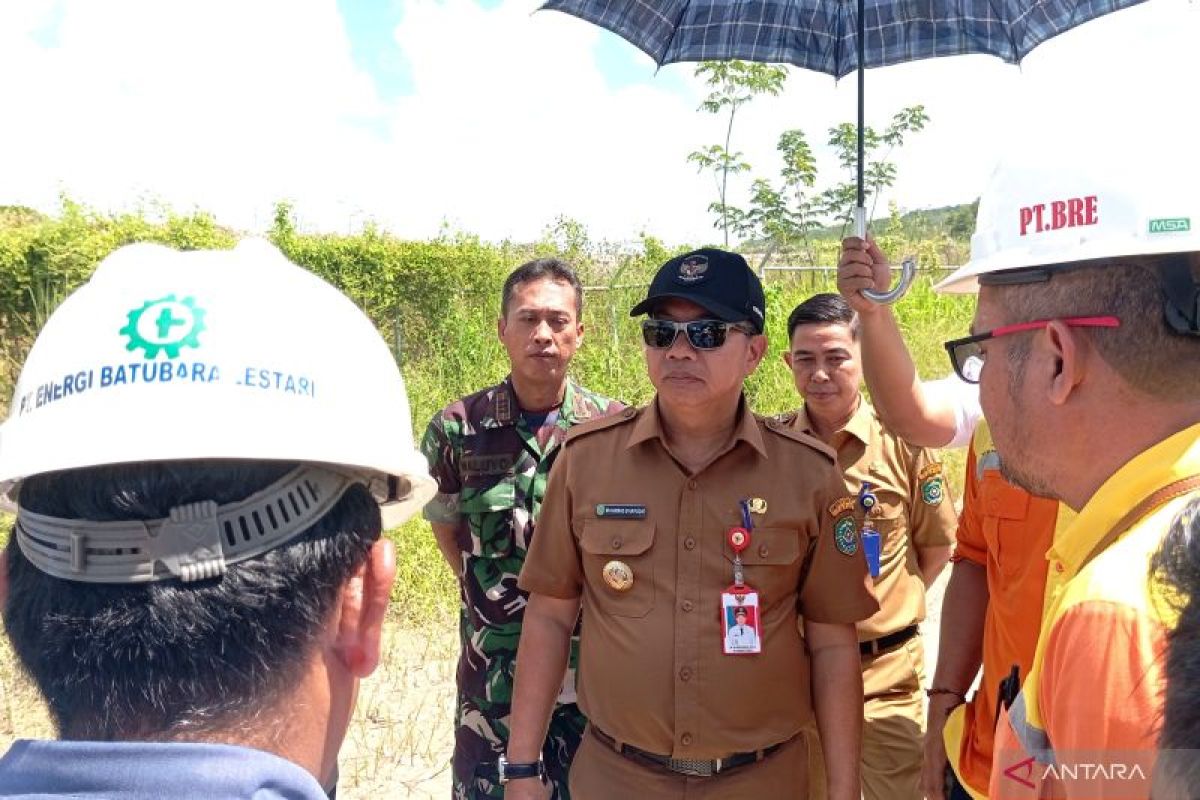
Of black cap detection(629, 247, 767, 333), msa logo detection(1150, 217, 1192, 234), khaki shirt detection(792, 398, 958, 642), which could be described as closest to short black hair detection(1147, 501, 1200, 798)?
msa logo detection(1150, 217, 1192, 234)

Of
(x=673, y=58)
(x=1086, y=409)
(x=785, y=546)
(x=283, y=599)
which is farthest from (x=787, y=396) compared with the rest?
(x=283, y=599)

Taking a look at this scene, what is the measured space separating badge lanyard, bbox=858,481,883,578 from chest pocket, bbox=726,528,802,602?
76 cm

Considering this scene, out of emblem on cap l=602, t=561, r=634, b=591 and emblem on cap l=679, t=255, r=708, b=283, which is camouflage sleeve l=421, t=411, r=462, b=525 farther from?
emblem on cap l=679, t=255, r=708, b=283

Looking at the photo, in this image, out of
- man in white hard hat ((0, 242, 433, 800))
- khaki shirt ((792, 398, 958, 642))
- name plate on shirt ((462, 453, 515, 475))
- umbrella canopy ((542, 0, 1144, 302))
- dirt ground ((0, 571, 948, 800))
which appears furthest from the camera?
dirt ground ((0, 571, 948, 800))

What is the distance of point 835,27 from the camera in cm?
286

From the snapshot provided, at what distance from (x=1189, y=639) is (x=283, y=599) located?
84cm

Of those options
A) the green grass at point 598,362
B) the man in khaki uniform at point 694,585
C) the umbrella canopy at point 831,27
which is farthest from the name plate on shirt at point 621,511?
the green grass at point 598,362

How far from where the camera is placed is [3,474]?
33.4 inches

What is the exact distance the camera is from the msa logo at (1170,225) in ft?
3.93

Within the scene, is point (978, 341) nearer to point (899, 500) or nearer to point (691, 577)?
point (691, 577)

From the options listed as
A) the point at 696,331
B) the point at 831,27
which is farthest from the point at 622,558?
the point at 831,27

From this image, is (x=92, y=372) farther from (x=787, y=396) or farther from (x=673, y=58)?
(x=787, y=396)

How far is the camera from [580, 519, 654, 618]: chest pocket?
216 cm

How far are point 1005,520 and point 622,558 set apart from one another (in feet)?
3.16
